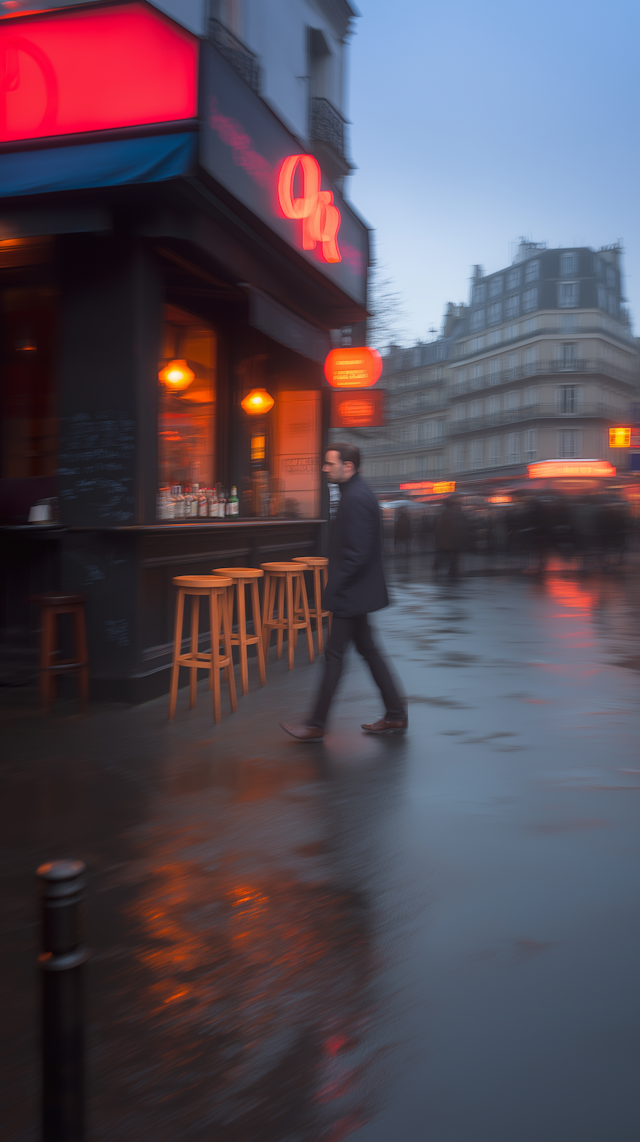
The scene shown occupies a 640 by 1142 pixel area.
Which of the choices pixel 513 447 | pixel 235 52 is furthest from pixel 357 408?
pixel 513 447

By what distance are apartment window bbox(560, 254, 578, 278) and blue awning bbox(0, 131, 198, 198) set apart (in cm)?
6550

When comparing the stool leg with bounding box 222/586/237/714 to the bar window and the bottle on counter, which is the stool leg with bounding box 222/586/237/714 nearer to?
the bar window

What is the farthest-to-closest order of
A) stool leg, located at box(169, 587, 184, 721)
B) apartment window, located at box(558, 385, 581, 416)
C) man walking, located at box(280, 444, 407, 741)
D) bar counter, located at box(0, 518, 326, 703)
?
apartment window, located at box(558, 385, 581, 416), bar counter, located at box(0, 518, 326, 703), stool leg, located at box(169, 587, 184, 721), man walking, located at box(280, 444, 407, 741)

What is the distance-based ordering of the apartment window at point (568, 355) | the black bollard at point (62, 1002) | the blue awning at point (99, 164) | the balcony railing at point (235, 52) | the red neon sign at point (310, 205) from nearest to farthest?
the black bollard at point (62, 1002)
the blue awning at point (99, 164)
the red neon sign at point (310, 205)
the balcony railing at point (235, 52)
the apartment window at point (568, 355)

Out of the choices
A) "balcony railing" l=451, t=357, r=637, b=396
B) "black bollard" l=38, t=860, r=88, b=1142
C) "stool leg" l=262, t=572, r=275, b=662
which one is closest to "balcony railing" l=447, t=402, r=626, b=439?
"balcony railing" l=451, t=357, r=637, b=396

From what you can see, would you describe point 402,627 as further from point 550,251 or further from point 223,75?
point 550,251

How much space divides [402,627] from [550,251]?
205ft

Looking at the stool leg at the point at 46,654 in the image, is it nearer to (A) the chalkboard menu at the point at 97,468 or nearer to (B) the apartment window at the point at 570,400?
(A) the chalkboard menu at the point at 97,468

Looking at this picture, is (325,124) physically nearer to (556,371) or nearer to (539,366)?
(539,366)

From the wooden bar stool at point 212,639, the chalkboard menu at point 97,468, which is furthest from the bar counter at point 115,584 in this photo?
the wooden bar stool at point 212,639

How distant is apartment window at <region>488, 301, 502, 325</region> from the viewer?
71475mm

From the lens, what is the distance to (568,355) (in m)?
Result: 64.4

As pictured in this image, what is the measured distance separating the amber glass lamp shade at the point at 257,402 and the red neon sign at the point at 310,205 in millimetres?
1729

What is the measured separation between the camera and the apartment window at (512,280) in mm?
68850
